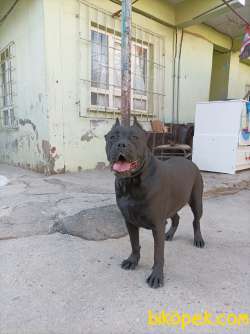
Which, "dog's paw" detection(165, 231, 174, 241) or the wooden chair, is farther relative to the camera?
the wooden chair

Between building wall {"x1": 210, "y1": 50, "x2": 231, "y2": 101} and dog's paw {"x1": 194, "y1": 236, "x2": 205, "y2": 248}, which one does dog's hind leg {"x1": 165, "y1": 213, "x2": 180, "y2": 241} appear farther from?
building wall {"x1": 210, "y1": 50, "x2": 231, "y2": 101}

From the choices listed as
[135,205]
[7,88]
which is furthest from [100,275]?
[7,88]

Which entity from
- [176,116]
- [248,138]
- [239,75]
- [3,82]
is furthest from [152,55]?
[239,75]

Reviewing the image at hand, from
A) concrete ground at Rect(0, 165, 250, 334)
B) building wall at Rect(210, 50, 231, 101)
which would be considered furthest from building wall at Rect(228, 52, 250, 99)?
concrete ground at Rect(0, 165, 250, 334)

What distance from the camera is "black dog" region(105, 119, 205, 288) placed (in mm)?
1350

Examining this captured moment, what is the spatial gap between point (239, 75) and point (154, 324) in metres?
8.54

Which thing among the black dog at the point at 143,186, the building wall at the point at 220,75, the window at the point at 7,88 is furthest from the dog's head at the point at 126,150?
the building wall at the point at 220,75

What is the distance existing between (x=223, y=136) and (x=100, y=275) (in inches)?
141

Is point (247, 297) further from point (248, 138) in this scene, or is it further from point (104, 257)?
point (248, 138)

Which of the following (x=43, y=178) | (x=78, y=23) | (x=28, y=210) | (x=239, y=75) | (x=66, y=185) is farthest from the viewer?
(x=239, y=75)

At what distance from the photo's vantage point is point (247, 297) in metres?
1.44

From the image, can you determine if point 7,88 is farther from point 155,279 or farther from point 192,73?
point 155,279

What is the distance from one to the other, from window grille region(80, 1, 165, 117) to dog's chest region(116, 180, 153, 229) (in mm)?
3123

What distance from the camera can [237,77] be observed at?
26.3 ft
